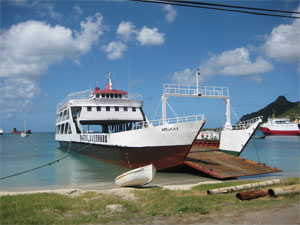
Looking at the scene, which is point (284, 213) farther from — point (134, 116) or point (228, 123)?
point (134, 116)

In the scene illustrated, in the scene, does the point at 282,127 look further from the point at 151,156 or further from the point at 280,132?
the point at 151,156

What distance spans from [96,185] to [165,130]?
4.98 m

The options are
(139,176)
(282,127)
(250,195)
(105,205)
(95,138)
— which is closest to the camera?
(105,205)

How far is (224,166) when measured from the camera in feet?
52.4

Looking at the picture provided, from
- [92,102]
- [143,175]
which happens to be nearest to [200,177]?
[143,175]

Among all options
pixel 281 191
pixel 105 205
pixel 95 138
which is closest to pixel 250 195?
pixel 281 191

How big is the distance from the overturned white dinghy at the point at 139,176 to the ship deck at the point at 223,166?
14.5ft

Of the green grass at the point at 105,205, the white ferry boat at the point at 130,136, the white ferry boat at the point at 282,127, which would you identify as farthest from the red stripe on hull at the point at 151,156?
the white ferry boat at the point at 282,127

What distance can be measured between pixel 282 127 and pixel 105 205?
299 ft

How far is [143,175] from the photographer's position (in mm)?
11531

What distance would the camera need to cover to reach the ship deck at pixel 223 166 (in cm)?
1472

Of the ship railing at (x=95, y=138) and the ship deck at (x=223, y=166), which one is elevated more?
the ship railing at (x=95, y=138)

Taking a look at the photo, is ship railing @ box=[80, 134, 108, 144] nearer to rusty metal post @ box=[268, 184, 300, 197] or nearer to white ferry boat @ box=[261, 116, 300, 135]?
rusty metal post @ box=[268, 184, 300, 197]

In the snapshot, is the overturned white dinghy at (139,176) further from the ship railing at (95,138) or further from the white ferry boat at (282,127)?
the white ferry boat at (282,127)
